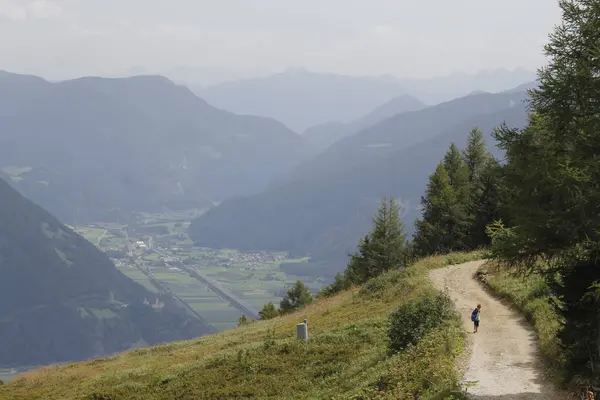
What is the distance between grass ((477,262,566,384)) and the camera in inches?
784

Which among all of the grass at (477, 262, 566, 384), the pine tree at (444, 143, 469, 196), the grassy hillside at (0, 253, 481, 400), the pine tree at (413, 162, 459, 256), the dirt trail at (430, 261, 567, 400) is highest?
the pine tree at (444, 143, 469, 196)

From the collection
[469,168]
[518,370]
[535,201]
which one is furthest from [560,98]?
[469,168]

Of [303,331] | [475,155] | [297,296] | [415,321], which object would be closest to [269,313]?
[297,296]

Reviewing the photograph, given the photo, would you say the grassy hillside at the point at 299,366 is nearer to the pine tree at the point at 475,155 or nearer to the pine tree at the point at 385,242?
the pine tree at the point at 385,242

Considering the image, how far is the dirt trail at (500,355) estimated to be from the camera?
60.3 ft

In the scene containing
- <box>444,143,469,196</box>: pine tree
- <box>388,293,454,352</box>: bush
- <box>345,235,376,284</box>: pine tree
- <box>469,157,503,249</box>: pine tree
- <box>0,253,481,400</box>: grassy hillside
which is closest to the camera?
<box>0,253,481,400</box>: grassy hillside

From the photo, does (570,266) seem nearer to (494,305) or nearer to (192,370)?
(494,305)

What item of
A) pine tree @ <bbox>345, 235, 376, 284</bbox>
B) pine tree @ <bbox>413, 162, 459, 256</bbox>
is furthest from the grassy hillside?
pine tree @ <bbox>345, 235, 376, 284</bbox>

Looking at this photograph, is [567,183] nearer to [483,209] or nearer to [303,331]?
[303,331]

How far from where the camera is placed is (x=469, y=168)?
226ft

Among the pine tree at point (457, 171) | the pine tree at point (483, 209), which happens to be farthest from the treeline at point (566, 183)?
the pine tree at point (457, 171)

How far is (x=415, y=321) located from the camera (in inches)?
997

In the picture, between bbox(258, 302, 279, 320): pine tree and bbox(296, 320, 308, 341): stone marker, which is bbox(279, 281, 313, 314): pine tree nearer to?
bbox(258, 302, 279, 320): pine tree

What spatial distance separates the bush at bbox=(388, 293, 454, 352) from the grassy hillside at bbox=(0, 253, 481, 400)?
0.55 metres
